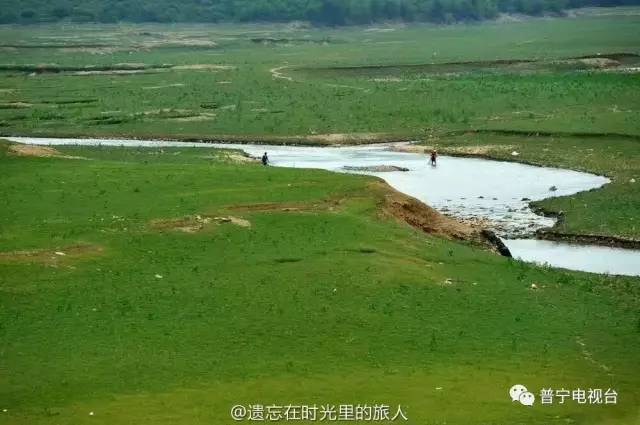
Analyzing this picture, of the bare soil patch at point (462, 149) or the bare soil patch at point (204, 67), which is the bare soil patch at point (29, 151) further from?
the bare soil patch at point (204, 67)

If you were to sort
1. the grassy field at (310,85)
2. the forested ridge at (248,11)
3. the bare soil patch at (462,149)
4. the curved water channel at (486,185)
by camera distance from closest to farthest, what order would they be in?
the curved water channel at (486,185)
the bare soil patch at (462,149)
the grassy field at (310,85)
the forested ridge at (248,11)

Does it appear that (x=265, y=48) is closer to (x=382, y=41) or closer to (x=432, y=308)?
(x=382, y=41)

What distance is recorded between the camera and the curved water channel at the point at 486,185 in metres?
35.6

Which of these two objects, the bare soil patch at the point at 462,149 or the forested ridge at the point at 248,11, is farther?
the forested ridge at the point at 248,11

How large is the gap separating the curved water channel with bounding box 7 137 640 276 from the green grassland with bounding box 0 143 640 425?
14.8ft

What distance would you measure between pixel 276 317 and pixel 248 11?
16786cm

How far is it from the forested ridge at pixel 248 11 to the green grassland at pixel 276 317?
15146 cm

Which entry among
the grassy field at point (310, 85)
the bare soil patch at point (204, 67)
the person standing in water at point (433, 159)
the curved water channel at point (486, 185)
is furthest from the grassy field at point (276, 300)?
the bare soil patch at point (204, 67)

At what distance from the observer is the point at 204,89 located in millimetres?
87875

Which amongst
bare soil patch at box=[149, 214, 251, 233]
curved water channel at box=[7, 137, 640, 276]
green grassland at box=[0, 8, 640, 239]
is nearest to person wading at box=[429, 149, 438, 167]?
curved water channel at box=[7, 137, 640, 276]

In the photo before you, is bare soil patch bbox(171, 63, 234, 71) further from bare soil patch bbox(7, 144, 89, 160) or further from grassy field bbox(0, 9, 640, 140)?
bare soil patch bbox(7, 144, 89, 160)

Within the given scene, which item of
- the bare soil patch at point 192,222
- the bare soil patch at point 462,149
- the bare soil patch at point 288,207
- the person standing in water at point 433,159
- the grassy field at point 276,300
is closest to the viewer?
the grassy field at point 276,300

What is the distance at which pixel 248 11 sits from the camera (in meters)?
188

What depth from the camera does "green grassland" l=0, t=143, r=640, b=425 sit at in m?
20.0
